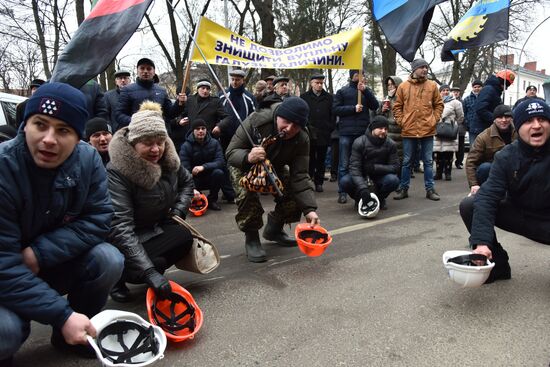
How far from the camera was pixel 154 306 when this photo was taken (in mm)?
2463

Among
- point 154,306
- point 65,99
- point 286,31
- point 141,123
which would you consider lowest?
point 154,306

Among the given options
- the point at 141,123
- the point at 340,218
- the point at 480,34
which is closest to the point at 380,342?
the point at 141,123

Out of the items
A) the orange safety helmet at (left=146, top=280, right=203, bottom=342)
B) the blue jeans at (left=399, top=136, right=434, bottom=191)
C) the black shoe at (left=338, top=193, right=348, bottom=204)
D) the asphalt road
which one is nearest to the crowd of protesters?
the orange safety helmet at (left=146, top=280, right=203, bottom=342)

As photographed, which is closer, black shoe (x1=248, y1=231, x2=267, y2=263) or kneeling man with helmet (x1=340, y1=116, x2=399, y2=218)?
black shoe (x1=248, y1=231, x2=267, y2=263)

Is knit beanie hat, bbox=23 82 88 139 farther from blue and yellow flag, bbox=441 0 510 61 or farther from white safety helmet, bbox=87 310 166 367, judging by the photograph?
blue and yellow flag, bbox=441 0 510 61

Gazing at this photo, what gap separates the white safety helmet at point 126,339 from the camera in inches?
77.2

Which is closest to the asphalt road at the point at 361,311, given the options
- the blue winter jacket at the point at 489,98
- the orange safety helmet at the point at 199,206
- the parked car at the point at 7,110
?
the orange safety helmet at the point at 199,206

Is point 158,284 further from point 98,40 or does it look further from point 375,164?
point 375,164

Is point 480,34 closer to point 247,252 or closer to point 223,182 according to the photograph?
point 223,182

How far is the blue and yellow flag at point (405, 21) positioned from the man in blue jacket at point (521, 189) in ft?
7.33

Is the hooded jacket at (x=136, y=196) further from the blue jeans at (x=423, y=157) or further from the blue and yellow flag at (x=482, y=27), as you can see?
the blue and yellow flag at (x=482, y=27)

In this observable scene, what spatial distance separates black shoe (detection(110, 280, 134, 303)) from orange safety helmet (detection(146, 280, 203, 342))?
1.72 feet

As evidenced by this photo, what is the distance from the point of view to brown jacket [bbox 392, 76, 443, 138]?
616 cm

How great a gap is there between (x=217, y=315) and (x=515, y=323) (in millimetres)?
1769
